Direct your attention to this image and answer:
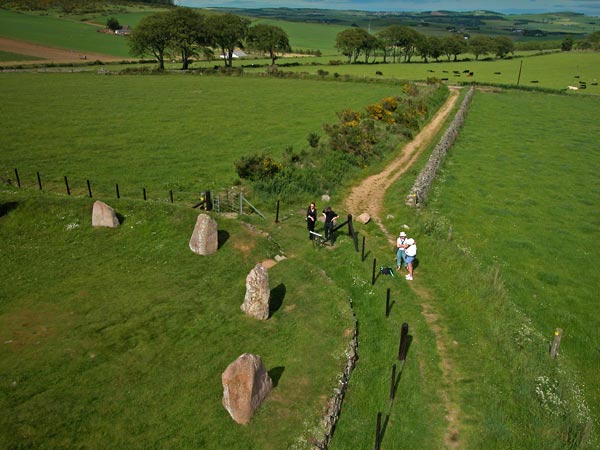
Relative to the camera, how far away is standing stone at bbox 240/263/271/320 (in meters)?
18.0

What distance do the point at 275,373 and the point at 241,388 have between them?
2.35m

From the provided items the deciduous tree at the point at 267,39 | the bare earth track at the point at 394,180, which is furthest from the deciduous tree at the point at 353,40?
the bare earth track at the point at 394,180

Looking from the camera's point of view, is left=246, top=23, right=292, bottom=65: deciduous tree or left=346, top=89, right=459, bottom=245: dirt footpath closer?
left=346, top=89, right=459, bottom=245: dirt footpath

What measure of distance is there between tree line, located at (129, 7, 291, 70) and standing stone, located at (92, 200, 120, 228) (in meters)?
95.0

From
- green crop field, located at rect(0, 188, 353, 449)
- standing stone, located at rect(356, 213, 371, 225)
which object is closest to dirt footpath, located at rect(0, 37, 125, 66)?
green crop field, located at rect(0, 188, 353, 449)

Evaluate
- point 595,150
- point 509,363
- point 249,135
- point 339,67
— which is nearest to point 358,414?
point 509,363

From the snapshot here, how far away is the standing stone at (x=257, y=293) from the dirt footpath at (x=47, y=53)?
121 m

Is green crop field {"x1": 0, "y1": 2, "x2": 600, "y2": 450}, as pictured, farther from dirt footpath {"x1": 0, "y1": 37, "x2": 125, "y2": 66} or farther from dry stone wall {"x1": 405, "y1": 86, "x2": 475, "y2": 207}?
→ dirt footpath {"x1": 0, "y1": 37, "x2": 125, "y2": 66}

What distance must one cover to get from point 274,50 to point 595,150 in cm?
9886

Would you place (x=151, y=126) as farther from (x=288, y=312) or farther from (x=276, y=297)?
(x=288, y=312)

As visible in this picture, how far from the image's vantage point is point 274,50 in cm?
13138

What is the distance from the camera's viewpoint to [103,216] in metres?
24.9

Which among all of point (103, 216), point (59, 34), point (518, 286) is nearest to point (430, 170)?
point (518, 286)

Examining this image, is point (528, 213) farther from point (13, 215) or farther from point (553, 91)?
point (553, 91)
